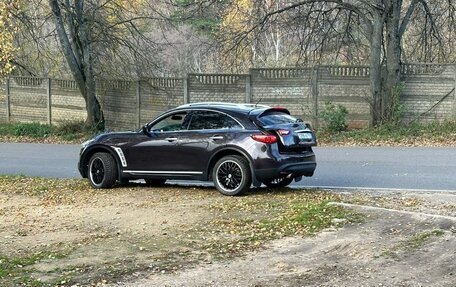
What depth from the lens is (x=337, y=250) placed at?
7.06 meters

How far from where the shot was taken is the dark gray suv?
1052cm

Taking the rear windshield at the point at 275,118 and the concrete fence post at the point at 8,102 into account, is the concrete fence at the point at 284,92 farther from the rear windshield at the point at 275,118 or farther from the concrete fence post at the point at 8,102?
the rear windshield at the point at 275,118

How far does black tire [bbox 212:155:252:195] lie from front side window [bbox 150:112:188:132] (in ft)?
3.58

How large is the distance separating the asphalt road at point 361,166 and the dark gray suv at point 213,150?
1668 millimetres

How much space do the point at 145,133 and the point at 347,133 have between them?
10676mm

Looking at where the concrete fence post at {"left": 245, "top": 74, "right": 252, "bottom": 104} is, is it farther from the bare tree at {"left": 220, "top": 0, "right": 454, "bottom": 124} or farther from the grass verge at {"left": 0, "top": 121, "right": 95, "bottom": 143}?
the grass verge at {"left": 0, "top": 121, "right": 95, "bottom": 143}

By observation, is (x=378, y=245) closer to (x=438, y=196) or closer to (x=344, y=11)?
(x=438, y=196)

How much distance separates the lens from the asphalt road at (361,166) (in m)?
12.3

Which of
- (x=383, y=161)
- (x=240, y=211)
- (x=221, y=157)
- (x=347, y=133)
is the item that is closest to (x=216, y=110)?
(x=221, y=157)

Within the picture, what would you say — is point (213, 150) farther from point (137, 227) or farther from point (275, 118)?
point (137, 227)

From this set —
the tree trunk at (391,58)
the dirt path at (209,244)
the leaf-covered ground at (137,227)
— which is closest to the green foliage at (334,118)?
the tree trunk at (391,58)

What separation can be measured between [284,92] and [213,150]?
12.3 m

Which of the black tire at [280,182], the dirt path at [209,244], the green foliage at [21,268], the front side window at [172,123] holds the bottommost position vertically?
the green foliage at [21,268]

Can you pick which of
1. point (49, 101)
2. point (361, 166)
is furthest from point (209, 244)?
point (49, 101)
